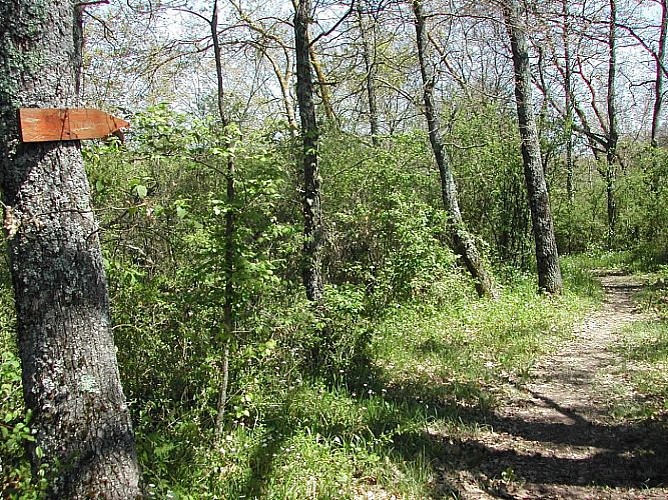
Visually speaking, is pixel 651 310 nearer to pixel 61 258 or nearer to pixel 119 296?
pixel 119 296

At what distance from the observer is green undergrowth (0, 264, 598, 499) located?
165 inches

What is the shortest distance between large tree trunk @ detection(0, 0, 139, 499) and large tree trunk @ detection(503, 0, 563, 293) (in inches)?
383

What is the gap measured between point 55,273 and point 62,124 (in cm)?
84

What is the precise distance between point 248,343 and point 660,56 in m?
21.4

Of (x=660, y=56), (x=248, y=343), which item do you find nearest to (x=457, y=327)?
(x=248, y=343)

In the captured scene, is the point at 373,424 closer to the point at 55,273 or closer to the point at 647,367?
the point at 55,273

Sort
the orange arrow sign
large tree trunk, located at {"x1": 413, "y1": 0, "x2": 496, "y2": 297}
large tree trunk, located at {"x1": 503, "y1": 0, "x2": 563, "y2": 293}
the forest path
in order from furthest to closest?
large tree trunk, located at {"x1": 503, "y1": 0, "x2": 563, "y2": 293} < large tree trunk, located at {"x1": 413, "y1": 0, "x2": 496, "y2": 297} < the forest path < the orange arrow sign

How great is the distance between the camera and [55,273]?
320 cm

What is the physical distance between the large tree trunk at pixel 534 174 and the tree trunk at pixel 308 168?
5.48 m

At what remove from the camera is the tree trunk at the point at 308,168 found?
7.11 meters

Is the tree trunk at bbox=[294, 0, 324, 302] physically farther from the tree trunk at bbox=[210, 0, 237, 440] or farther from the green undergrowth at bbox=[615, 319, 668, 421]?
the green undergrowth at bbox=[615, 319, 668, 421]

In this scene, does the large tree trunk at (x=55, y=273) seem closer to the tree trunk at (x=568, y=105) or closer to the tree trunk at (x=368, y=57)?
the tree trunk at (x=368, y=57)

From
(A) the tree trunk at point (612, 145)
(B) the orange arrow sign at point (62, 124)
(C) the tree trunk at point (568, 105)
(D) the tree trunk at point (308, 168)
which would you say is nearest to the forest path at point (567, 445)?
A: (D) the tree trunk at point (308, 168)

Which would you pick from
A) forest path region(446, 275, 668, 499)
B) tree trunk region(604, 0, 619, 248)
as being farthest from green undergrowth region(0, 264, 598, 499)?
tree trunk region(604, 0, 619, 248)
